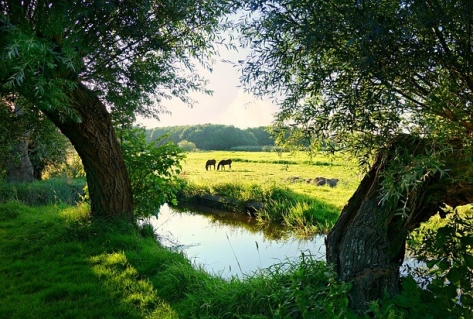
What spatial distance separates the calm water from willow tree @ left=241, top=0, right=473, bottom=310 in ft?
10.4

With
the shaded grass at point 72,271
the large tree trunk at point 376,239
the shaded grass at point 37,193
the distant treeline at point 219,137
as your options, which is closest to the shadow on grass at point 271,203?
the shaded grass at point 37,193

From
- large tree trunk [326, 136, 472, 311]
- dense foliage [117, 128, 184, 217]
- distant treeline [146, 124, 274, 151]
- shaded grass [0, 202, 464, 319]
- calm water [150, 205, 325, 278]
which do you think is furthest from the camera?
distant treeline [146, 124, 274, 151]

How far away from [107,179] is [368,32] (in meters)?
5.21

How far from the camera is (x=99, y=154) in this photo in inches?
240

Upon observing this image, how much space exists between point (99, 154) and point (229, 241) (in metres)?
4.36

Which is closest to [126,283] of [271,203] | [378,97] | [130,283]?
[130,283]

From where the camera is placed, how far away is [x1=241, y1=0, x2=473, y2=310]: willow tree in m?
2.19

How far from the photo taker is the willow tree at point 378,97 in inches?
86.1

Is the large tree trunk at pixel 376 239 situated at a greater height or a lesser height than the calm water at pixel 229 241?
greater

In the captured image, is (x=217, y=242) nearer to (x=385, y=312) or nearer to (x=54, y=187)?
(x=54, y=187)

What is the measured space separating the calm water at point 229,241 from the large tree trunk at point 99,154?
4.00ft

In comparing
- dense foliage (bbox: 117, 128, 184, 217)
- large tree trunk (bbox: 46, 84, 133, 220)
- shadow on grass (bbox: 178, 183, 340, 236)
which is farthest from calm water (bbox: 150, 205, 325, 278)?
large tree trunk (bbox: 46, 84, 133, 220)

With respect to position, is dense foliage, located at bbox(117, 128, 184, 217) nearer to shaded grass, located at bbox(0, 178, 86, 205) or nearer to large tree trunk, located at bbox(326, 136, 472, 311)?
shaded grass, located at bbox(0, 178, 86, 205)

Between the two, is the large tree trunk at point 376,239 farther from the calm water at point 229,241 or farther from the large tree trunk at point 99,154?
the large tree trunk at point 99,154
